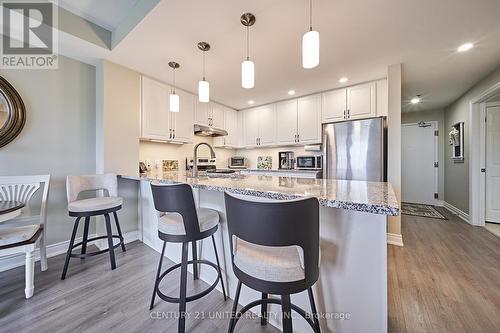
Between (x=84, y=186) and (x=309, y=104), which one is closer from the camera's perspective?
(x=84, y=186)

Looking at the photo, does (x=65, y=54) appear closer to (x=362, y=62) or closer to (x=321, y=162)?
(x=362, y=62)

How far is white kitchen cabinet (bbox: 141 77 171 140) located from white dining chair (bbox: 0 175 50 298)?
4.02 feet

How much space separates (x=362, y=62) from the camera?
2338mm

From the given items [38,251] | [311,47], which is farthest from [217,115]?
[38,251]

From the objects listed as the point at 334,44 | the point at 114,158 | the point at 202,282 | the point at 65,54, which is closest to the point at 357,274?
the point at 202,282

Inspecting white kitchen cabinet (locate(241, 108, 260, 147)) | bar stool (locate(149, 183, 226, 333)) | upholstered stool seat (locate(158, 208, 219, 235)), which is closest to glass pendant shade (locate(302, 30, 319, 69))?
Answer: bar stool (locate(149, 183, 226, 333))

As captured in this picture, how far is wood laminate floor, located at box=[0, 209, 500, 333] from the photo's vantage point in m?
1.26

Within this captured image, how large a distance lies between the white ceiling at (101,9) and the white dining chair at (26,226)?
1641mm

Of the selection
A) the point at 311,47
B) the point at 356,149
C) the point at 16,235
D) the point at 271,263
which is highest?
the point at 311,47

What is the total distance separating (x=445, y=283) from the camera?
1.69 m

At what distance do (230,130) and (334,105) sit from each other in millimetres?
2134

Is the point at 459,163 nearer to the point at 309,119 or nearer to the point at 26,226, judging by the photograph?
the point at 309,119

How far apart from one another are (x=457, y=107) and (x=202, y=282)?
5.50 meters

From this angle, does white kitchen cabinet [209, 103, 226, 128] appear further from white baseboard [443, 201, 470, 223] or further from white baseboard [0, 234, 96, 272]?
white baseboard [443, 201, 470, 223]
